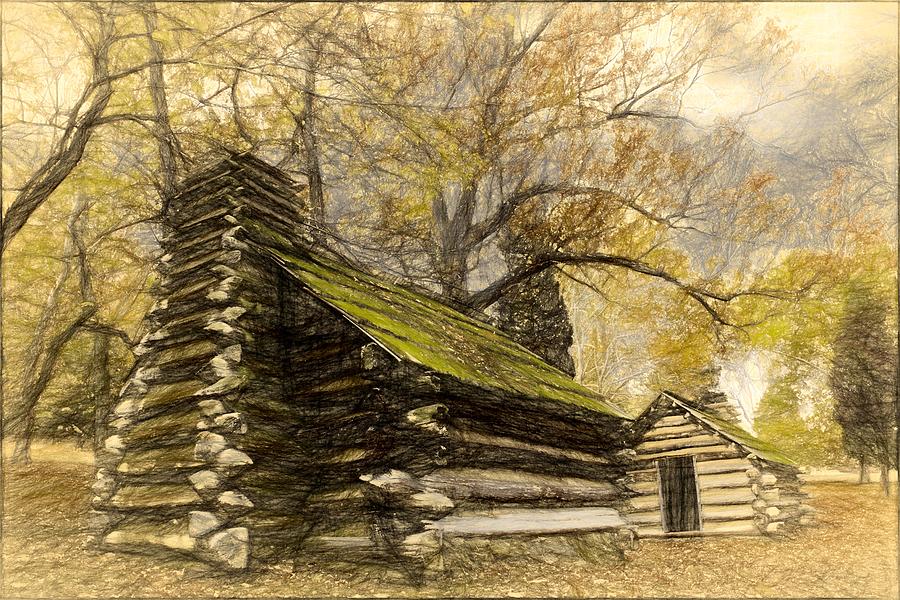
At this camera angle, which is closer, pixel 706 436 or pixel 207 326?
pixel 207 326

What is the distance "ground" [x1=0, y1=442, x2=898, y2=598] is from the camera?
6.85 meters

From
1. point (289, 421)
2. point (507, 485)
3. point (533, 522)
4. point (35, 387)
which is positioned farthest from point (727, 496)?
point (35, 387)

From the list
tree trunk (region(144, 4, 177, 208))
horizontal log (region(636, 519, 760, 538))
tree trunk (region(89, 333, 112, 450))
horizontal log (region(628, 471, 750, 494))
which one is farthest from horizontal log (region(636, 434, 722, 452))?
tree trunk (region(89, 333, 112, 450))

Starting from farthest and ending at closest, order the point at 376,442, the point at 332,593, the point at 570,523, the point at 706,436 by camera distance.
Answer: the point at 706,436
the point at 570,523
the point at 376,442
the point at 332,593

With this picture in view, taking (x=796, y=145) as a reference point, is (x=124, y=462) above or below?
below

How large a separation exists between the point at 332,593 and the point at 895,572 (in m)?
9.38

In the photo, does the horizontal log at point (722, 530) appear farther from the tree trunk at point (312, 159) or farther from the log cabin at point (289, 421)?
the tree trunk at point (312, 159)

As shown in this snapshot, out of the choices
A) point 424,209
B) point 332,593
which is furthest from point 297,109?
point 332,593

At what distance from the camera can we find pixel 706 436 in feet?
50.8

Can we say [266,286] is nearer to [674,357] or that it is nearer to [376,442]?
[376,442]

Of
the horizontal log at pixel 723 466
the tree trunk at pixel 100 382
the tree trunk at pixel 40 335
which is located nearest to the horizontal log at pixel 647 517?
the horizontal log at pixel 723 466

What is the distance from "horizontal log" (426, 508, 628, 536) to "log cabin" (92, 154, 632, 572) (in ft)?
0.09

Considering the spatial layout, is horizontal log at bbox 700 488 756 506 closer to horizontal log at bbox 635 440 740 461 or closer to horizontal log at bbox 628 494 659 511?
horizontal log at bbox 635 440 740 461

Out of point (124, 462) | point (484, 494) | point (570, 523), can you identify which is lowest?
point (570, 523)
